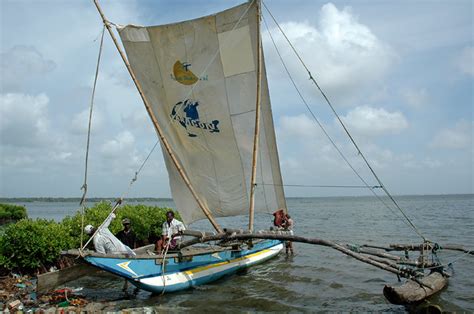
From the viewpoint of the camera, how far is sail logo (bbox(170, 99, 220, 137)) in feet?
40.5

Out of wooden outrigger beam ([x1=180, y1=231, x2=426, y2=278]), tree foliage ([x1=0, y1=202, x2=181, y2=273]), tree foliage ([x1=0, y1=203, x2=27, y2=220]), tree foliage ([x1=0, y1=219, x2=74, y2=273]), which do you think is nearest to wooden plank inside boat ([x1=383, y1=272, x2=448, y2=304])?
wooden outrigger beam ([x1=180, y1=231, x2=426, y2=278])

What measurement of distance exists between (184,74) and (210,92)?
3.19 ft

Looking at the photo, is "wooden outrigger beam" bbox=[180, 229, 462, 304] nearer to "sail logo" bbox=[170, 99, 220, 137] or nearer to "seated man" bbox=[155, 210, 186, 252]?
"seated man" bbox=[155, 210, 186, 252]

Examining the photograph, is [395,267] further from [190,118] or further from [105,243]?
[190,118]

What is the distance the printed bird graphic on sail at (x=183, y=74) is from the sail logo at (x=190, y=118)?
60cm

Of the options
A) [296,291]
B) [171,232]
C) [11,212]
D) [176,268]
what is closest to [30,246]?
[171,232]

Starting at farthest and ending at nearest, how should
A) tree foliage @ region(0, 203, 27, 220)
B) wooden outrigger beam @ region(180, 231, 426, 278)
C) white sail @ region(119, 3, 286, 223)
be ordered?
tree foliage @ region(0, 203, 27, 220) < white sail @ region(119, 3, 286, 223) < wooden outrigger beam @ region(180, 231, 426, 278)

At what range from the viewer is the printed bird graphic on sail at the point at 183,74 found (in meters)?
12.3

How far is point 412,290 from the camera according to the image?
27.8 ft

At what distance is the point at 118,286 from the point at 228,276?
10.7 ft

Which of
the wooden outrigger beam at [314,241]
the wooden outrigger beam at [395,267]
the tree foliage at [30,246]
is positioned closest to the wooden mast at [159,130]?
the wooden outrigger beam at [314,241]

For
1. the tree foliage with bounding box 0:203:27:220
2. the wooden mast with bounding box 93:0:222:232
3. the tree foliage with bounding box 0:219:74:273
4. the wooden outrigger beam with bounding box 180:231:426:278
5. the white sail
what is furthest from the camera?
the tree foliage with bounding box 0:203:27:220

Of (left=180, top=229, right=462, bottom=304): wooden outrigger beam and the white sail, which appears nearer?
(left=180, top=229, right=462, bottom=304): wooden outrigger beam

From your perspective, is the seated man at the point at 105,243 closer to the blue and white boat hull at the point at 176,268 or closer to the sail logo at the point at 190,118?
the blue and white boat hull at the point at 176,268
